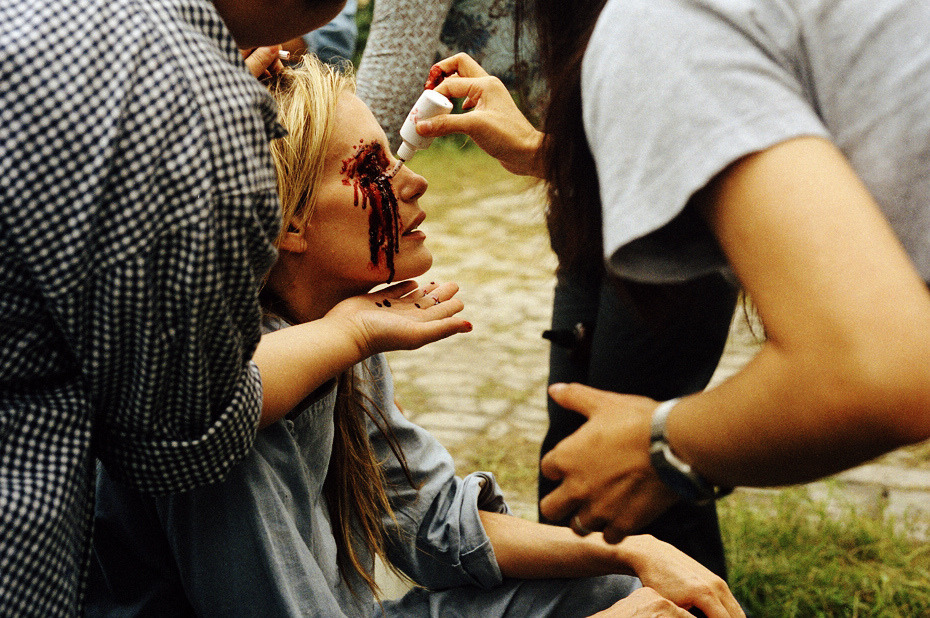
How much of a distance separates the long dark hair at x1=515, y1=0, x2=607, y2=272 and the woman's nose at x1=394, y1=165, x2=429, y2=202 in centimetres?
55

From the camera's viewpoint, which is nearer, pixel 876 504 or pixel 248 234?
pixel 248 234

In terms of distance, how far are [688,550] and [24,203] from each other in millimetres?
1887

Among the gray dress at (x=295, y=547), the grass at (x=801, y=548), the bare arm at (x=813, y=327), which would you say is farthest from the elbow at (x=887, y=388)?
the grass at (x=801, y=548)

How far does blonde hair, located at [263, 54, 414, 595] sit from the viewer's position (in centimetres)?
171

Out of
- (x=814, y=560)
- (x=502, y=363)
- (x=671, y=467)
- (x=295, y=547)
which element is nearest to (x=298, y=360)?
(x=295, y=547)

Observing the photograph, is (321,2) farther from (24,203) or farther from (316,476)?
(316,476)

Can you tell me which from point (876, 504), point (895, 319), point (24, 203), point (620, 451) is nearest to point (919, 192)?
point (895, 319)

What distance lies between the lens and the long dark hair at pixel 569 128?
45.0 inches

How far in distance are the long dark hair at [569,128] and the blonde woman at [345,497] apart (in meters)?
0.38

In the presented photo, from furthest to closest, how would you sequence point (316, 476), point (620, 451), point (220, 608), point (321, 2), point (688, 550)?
point (688, 550), point (316, 476), point (220, 608), point (321, 2), point (620, 451)

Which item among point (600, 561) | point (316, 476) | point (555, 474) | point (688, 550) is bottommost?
point (688, 550)

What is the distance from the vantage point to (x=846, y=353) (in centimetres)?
81

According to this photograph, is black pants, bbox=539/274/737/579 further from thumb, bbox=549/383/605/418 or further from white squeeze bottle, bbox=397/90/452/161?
thumb, bbox=549/383/605/418

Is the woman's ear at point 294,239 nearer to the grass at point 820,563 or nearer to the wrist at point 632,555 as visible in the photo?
the wrist at point 632,555
